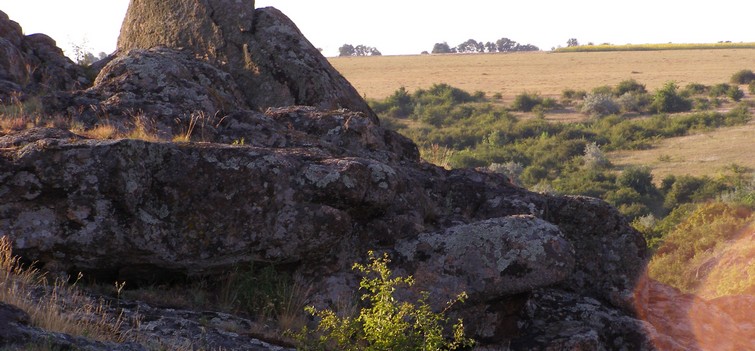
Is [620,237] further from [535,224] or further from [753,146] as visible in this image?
[753,146]

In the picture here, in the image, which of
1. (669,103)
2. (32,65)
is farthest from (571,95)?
(32,65)

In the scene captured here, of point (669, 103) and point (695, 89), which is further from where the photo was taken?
point (695, 89)

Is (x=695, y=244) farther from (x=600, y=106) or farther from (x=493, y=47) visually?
(x=493, y=47)

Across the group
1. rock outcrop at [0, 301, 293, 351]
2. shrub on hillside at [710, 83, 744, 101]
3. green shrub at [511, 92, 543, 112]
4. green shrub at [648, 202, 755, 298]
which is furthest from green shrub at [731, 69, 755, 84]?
rock outcrop at [0, 301, 293, 351]

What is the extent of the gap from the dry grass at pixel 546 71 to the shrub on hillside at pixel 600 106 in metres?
7.90

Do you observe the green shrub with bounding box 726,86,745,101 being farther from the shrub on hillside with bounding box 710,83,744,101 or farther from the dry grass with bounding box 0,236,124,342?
the dry grass with bounding box 0,236,124,342

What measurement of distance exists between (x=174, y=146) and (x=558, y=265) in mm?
3272

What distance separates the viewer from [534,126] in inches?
1684

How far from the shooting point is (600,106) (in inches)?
1870

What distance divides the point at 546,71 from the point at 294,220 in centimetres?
6921

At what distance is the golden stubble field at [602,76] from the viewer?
33.6 meters

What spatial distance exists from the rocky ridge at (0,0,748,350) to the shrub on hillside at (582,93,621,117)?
127 feet

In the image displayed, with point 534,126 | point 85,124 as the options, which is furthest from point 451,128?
point 85,124

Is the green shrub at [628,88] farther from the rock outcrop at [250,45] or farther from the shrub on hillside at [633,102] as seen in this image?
the rock outcrop at [250,45]
